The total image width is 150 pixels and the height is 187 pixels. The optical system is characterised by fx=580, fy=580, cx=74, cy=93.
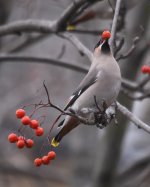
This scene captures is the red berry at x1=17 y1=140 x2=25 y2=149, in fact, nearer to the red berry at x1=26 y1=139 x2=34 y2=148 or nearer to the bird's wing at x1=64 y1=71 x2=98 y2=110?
the red berry at x1=26 y1=139 x2=34 y2=148

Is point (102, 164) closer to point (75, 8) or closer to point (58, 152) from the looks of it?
point (75, 8)

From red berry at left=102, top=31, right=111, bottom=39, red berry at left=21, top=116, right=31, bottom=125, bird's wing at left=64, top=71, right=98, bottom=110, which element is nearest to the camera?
red berry at left=21, top=116, right=31, bottom=125

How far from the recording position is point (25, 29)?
518cm

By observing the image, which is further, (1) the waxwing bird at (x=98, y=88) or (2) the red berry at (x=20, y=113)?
(1) the waxwing bird at (x=98, y=88)

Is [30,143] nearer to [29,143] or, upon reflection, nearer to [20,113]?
[29,143]

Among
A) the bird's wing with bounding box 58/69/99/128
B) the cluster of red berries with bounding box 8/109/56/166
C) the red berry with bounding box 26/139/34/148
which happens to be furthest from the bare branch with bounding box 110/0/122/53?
the red berry with bounding box 26/139/34/148

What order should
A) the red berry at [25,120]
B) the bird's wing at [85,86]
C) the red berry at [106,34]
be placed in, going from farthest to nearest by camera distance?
the bird's wing at [85,86], the red berry at [106,34], the red berry at [25,120]

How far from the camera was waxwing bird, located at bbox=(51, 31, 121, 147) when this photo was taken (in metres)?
3.88

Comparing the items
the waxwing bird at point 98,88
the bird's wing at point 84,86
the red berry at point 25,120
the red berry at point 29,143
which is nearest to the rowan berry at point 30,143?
the red berry at point 29,143

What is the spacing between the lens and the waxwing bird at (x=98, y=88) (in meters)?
3.88

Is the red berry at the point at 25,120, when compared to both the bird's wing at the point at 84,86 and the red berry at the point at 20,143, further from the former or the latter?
the bird's wing at the point at 84,86

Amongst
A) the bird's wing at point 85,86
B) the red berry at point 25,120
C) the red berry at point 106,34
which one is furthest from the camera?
the bird's wing at point 85,86

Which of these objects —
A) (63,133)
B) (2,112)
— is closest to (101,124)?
(63,133)

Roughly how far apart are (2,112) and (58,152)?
2.63 metres
